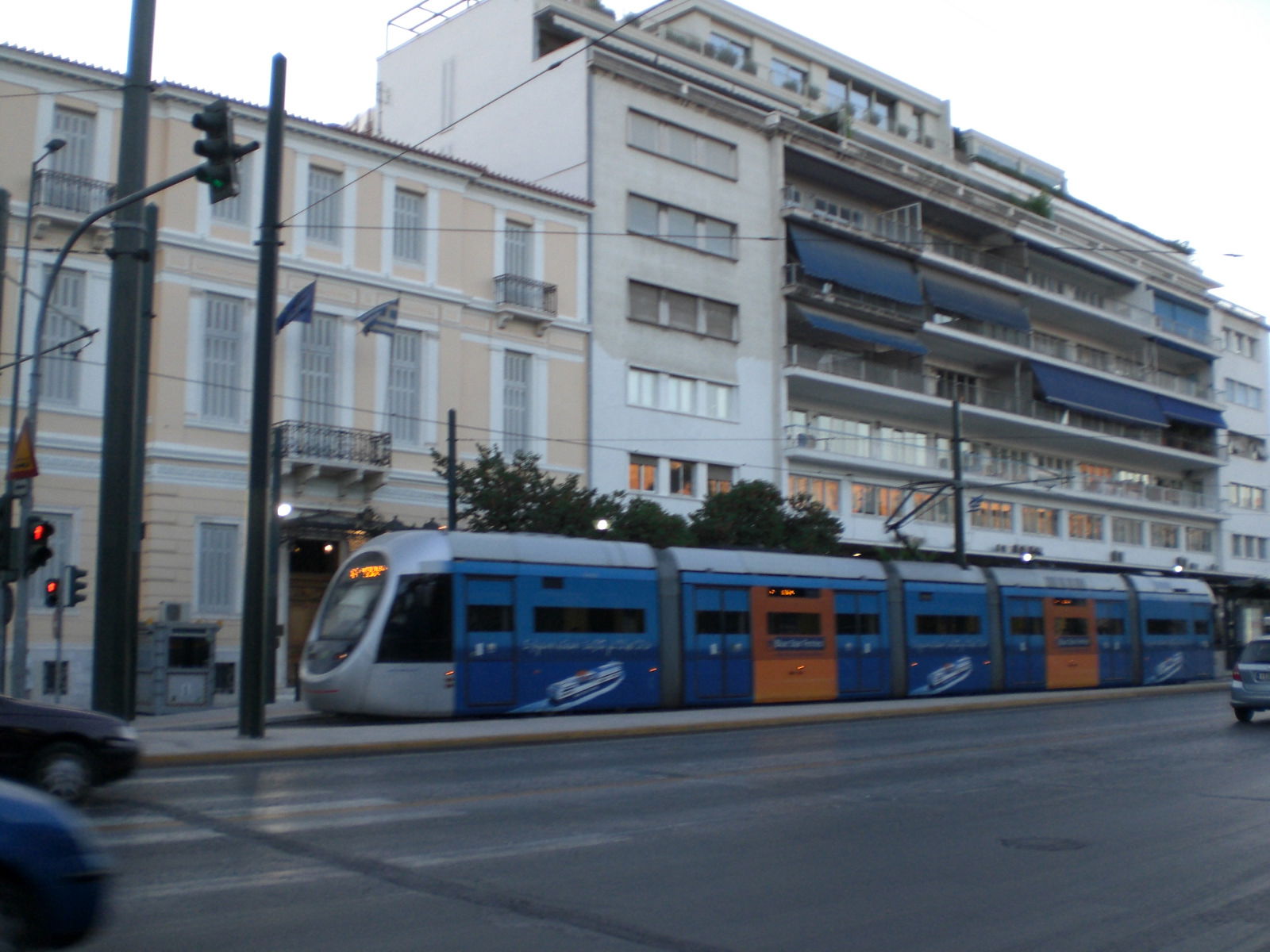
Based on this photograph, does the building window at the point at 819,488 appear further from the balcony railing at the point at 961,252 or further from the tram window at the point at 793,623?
Result: the tram window at the point at 793,623

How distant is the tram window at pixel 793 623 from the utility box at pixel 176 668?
36.1ft

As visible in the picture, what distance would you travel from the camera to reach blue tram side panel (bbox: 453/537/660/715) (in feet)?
69.1

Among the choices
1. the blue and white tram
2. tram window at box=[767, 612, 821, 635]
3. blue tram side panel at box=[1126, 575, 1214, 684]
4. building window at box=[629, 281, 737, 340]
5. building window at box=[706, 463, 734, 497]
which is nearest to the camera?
the blue and white tram

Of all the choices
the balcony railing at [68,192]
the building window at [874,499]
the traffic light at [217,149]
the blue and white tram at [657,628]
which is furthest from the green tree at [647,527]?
the traffic light at [217,149]

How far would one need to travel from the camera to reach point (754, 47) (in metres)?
49.9

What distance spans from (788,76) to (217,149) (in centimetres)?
4132

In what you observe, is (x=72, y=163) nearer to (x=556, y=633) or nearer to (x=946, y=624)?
(x=556, y=633)

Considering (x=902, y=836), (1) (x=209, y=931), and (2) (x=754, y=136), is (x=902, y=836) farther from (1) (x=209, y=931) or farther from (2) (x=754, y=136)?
(2) (x=754, y=136)

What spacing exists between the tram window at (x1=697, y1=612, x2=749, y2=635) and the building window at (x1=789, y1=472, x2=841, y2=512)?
55.0 feet

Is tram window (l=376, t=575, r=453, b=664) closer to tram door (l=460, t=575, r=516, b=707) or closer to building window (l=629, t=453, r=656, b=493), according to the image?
tram door (l=460, t=575, r=516, b=707)

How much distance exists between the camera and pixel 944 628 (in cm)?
3014

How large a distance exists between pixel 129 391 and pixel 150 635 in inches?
403

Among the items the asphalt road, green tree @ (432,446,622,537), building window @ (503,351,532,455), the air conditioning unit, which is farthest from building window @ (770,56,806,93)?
the asphalt road

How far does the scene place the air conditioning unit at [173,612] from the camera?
89.6 ft
